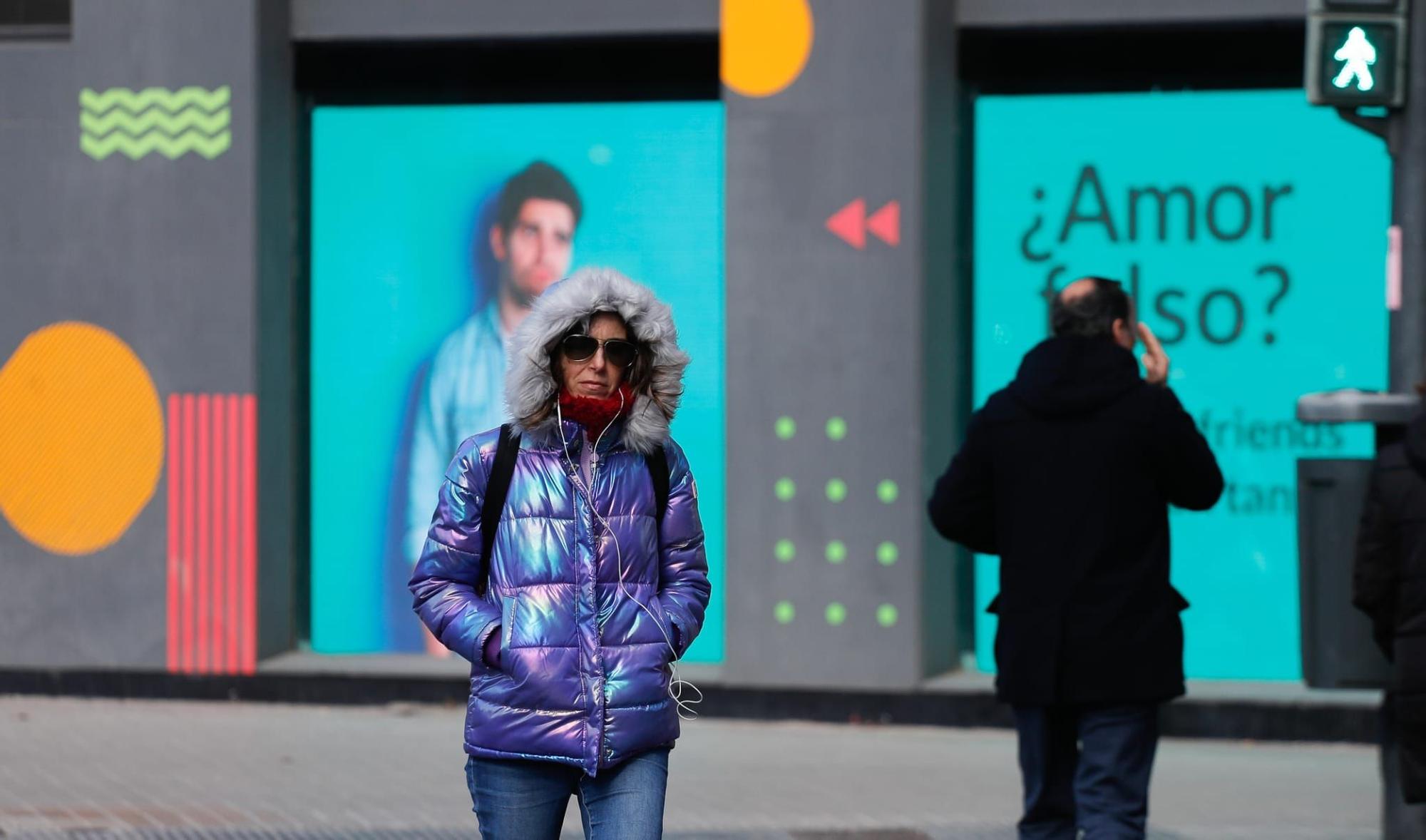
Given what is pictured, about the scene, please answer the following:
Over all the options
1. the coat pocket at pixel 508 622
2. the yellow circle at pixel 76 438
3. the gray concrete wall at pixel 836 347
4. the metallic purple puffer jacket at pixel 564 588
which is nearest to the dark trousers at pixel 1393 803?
the metallic purple puffer jacket at pixel 564 588

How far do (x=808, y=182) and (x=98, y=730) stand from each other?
4126 millimetres

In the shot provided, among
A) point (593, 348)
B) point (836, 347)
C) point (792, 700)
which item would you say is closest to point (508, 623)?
point (593, 348)

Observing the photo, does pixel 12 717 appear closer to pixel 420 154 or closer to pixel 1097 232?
pixel 420 154

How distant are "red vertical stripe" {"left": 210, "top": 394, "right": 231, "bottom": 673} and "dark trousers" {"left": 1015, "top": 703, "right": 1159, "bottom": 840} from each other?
5.59 meters

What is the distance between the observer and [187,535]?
10.2m

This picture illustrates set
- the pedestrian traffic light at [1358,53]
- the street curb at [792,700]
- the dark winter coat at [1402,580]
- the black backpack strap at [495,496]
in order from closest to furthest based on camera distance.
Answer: the black backpack strap at [495,496], the dark winter coat at [1402,580], the pedestrian traffic light at [1358,53], the street curb at [792,700]

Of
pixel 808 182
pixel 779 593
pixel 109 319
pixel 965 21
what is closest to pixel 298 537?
pixel 109 319

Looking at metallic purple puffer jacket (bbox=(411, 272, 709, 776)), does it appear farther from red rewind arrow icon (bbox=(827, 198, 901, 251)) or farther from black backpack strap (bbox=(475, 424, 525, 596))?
red rewind arrow icon (bbox=(827, 198, 901, 251))

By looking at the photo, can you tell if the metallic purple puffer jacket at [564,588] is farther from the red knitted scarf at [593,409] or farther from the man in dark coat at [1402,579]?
the man in dark coat at [1402,579]

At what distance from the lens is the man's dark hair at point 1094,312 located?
18.4 feet

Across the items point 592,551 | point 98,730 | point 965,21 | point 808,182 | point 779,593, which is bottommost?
point 98,730

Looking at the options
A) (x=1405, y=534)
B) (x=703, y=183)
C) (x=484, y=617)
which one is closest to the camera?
(x=484, y=617)

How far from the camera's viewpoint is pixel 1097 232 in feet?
32.6

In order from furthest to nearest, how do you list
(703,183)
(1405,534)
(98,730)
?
(703,183)
(98,730)
(1405,534)
